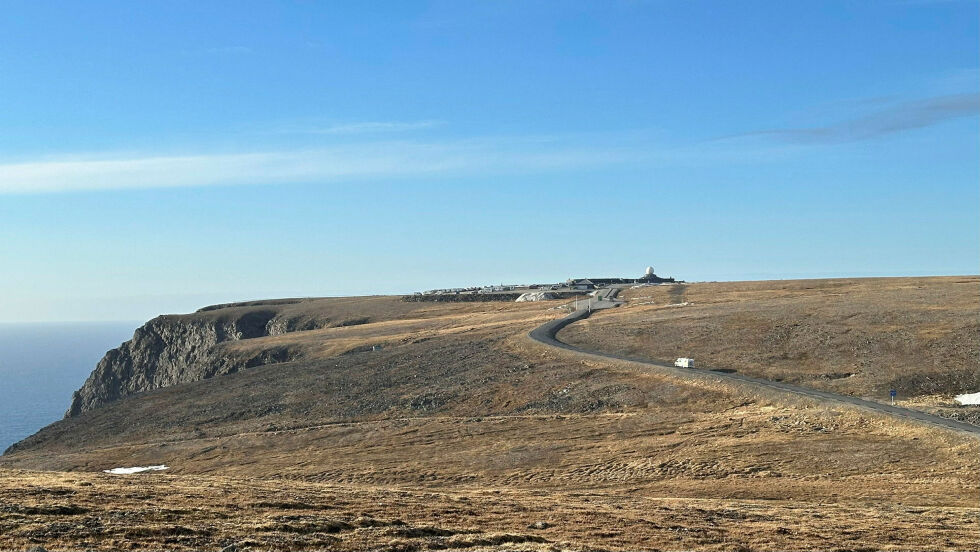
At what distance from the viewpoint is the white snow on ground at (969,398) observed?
44972 millimetres

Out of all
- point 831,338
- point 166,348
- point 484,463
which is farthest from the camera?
point 166,348

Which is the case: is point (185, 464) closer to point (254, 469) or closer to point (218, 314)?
point (254, 469)

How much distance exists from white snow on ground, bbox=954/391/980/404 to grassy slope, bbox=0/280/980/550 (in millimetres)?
8598

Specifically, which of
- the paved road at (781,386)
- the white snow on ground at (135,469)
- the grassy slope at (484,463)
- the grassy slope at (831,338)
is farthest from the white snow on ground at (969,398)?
the white snow on ground at (135,469)

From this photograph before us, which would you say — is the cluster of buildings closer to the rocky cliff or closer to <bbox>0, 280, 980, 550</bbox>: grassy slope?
the rocky cliff

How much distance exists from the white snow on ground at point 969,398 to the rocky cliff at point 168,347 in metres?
91.8

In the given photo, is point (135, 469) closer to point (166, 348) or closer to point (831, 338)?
point (831, 338)

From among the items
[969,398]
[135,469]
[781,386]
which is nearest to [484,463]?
[781,386]

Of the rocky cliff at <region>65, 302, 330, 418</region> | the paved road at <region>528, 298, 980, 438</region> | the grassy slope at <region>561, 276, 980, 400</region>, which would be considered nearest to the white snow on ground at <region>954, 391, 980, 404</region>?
the grassy slope at <region>561, 276, 980, 400</region>

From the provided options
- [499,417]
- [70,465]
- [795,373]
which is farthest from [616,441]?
[70,465]

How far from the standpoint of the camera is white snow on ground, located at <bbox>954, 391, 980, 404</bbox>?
1771 inches

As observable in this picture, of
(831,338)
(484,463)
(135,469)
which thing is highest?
(831,338)

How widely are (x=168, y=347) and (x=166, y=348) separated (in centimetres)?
33

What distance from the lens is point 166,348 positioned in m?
129
